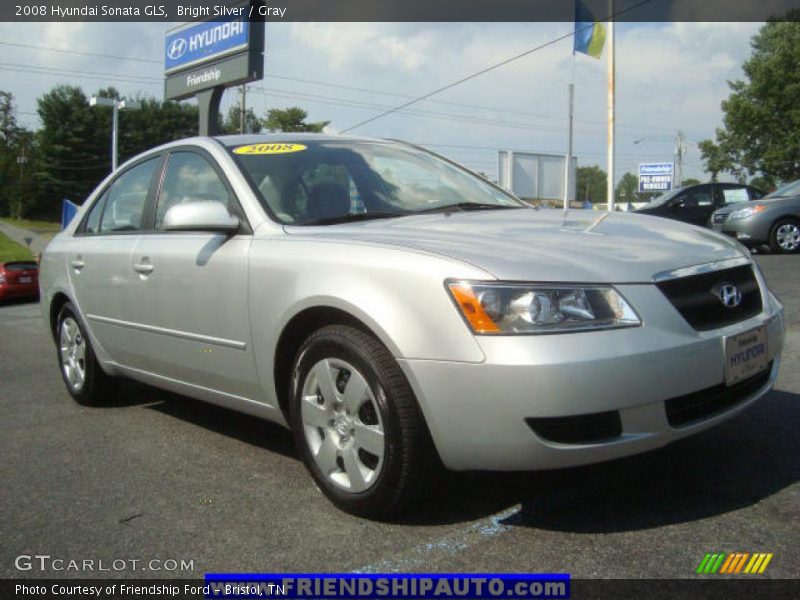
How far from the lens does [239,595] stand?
7.79ft

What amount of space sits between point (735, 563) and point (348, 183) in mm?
2302

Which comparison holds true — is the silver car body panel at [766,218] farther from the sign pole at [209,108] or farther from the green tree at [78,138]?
the green tree at [78,138]

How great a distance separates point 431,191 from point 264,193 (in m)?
0.84

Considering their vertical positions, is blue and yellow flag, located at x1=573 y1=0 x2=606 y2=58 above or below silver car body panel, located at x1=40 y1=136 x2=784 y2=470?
above

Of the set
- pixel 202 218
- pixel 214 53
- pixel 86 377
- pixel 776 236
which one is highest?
pixel 214 53

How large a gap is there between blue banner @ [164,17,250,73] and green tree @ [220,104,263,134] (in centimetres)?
3647

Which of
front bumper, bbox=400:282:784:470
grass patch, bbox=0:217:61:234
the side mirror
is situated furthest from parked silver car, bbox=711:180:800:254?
grass patch, bbox=0:217:61:234

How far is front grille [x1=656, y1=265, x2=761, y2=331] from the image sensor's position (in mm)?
2684

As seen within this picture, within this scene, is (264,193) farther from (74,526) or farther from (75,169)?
(75,169)

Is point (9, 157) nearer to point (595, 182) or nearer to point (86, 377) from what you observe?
point (86, 377)

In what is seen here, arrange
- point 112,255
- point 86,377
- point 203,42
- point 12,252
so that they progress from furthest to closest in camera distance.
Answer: point 12,252
point 203,42
point 86,377
point 112,255

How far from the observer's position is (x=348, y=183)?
12.3 ft

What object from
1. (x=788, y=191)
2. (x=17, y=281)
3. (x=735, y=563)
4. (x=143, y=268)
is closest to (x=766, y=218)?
(x=788, y=191)

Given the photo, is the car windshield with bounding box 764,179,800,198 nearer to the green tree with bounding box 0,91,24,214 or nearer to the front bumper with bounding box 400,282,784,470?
the front bumper with bounding box 400,282,784,470
